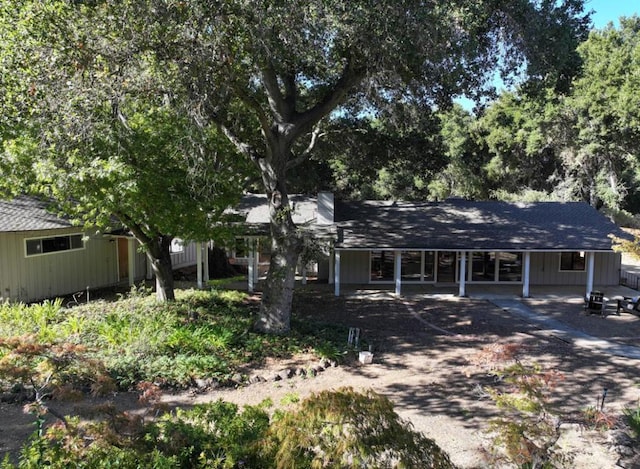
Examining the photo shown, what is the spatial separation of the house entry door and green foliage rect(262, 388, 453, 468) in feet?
55.8

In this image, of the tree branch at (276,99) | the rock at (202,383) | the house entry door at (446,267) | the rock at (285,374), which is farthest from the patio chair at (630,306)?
the rock at (202,383)

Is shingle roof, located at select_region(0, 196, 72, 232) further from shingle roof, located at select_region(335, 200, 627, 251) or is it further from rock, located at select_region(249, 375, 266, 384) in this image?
shingle roof, located at select_region(335, 200, 627, 251)

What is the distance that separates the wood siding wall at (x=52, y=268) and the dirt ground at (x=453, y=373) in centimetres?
829

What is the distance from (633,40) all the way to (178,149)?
38780mm

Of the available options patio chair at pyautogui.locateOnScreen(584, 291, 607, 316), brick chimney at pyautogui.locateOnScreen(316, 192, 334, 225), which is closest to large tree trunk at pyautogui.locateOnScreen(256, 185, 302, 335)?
brick chimney at pyautogui.locateOnScreen(316, 192, 334, 225)

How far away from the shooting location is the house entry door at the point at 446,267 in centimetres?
2097

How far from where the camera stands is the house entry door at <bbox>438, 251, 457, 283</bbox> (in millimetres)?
20969

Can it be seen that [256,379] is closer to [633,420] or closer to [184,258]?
[633,420]

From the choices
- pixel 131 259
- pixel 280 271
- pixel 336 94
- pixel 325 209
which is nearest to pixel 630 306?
pixel 325 209

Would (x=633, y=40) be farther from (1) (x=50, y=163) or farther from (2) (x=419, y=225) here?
(1) (x=50, y=163)

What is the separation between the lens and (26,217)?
15336 mm

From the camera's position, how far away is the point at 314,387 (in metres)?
9.09

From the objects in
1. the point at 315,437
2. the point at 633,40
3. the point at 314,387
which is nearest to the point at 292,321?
the point at 314,387

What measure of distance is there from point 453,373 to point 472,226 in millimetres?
11052
